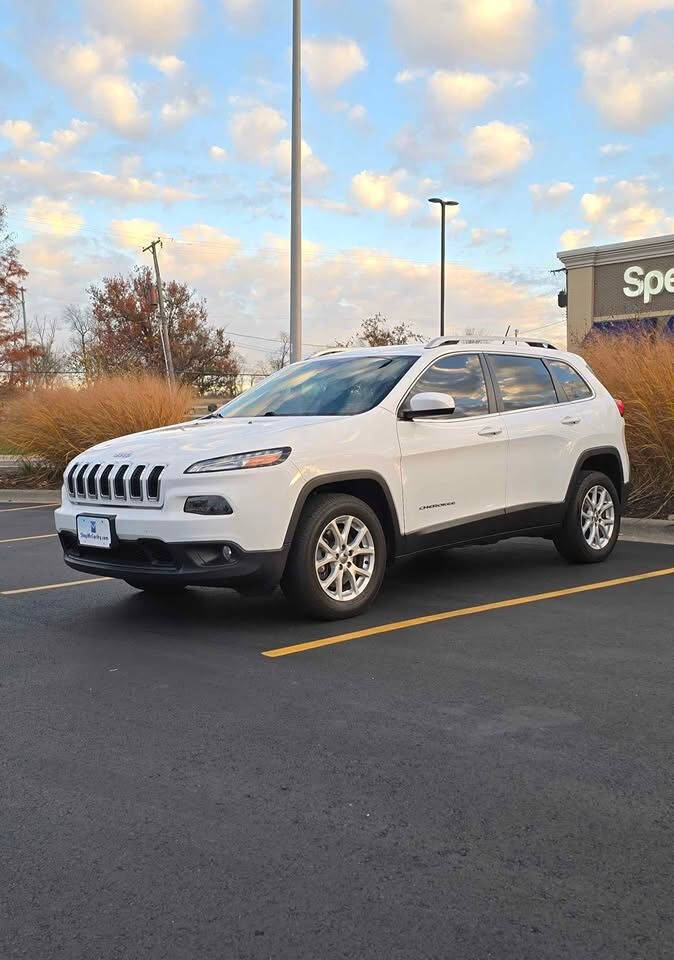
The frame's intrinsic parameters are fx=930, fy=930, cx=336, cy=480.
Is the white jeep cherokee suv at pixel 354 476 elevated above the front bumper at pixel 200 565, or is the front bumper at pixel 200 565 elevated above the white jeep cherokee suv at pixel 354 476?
the white jeep cherokee suv at pixel 354 476

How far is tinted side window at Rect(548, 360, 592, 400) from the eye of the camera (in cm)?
787

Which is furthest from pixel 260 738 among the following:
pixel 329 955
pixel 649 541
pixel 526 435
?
pixel 649 541

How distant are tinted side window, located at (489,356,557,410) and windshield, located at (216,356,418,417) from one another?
2.96 feet

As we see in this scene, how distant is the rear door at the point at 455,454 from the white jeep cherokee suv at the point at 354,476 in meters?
0.01

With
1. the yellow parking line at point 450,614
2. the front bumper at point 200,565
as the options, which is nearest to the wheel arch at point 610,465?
Answer: the yellow parking line at point 450,614

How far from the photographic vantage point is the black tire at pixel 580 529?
7645 mm

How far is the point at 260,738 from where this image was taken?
12.8ft

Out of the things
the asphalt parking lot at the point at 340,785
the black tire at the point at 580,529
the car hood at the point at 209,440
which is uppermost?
the car hood at the point at 209,440

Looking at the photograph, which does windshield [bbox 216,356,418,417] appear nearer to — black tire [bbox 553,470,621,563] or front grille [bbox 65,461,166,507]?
front grille [bbox 65,461,166,507]

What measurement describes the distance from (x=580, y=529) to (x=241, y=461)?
3384mm

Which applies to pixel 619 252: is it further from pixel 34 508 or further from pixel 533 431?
pixel 533 431

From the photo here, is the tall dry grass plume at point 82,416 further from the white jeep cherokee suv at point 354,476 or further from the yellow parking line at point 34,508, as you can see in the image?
the white jeep cherokee suv at point 354,476

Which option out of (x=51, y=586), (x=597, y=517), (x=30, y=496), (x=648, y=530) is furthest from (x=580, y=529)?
(x=30, y=496)

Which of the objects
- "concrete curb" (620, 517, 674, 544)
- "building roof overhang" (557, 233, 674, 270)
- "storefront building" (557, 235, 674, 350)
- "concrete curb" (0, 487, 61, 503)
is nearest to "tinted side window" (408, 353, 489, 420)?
"concrete curb" (620, 517, 674, 544)
